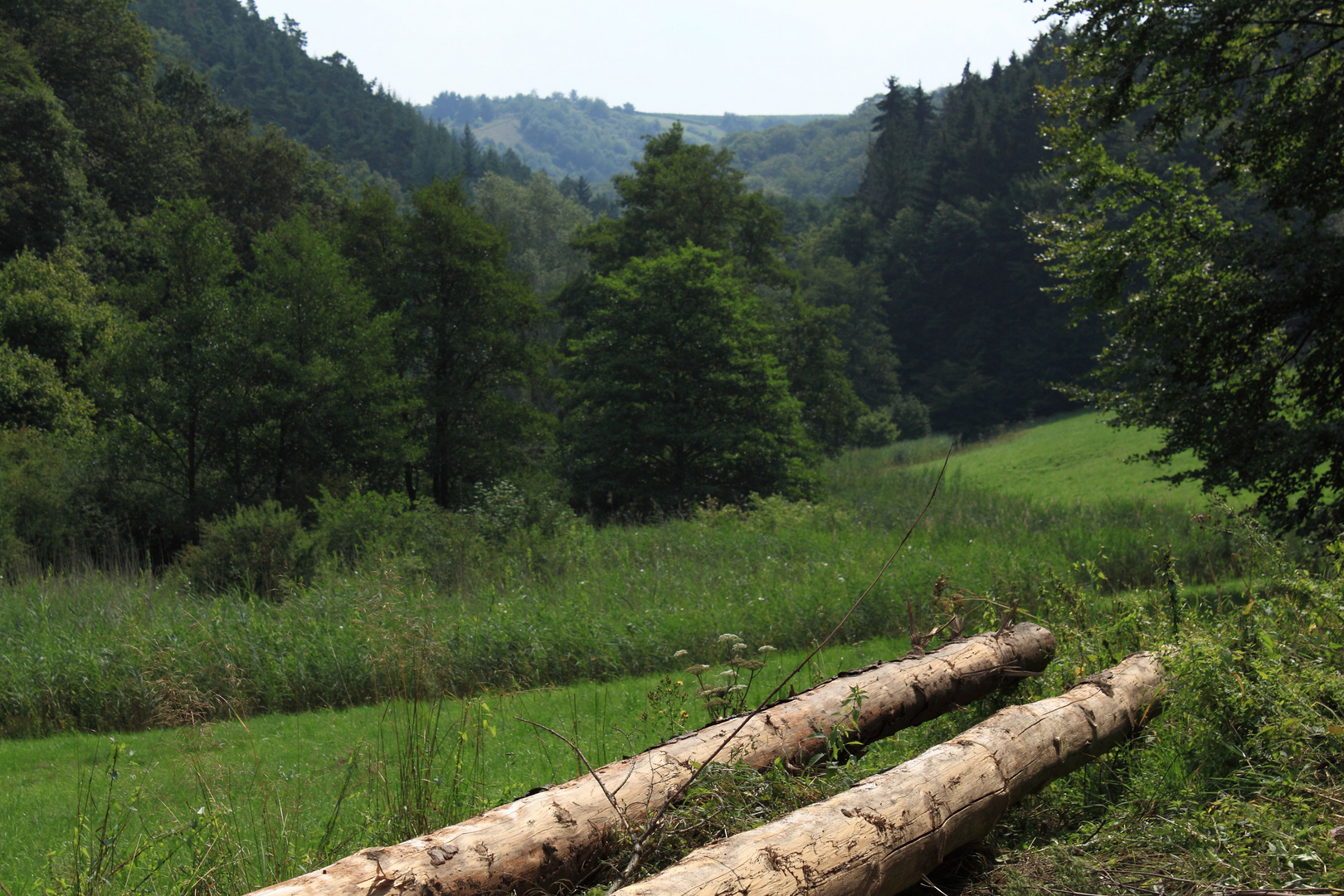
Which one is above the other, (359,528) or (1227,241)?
(1227,241)

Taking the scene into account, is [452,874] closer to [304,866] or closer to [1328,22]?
[304,866]

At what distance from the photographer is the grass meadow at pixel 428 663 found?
4070 millimetres

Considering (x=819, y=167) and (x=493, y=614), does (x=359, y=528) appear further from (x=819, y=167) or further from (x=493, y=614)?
(x=819, y=167)

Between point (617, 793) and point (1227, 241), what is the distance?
36.8 feet

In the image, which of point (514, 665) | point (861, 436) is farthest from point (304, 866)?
point (861, 436)

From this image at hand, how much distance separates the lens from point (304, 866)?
11.4ft

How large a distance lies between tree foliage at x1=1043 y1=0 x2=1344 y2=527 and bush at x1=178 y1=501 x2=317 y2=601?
41.3 ft

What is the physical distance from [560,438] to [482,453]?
2544 millimetres

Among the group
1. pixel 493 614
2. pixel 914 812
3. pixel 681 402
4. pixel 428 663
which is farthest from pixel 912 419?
pixel 914 812

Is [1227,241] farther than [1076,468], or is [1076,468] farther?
[1076,468]

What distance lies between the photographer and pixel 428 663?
678 centimetres

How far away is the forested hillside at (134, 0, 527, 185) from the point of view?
301 feet

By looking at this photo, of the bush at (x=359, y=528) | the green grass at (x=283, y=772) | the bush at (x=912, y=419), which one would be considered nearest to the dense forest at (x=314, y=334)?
the bush at (x=359, y=528)

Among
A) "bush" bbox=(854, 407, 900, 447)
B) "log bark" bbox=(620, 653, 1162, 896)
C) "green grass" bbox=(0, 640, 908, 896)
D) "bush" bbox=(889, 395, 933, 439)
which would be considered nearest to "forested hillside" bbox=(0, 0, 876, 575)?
"green grass" bbox=(0, 640, 908, 896)
